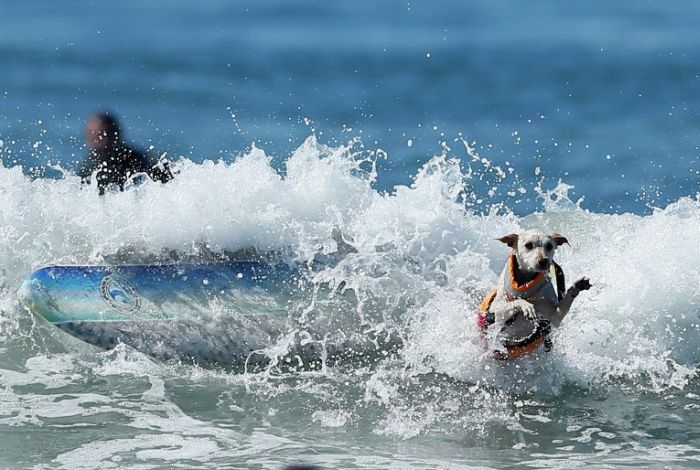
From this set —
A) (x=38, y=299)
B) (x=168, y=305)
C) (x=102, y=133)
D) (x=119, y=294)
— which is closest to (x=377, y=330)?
(x=168, y=305)

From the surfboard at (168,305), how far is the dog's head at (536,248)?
1772 mm

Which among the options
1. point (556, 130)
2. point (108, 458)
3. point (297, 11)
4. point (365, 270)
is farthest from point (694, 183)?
point (297, 11)

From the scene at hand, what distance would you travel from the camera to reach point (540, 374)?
272 inches

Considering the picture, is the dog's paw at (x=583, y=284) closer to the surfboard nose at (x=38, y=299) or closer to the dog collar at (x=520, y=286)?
the dog collar at (x=520, y=286)

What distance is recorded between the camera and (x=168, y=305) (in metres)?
7.54

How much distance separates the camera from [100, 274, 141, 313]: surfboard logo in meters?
7.48

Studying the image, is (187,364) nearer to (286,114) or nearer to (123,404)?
(123,404)

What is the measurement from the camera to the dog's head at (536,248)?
636 cm

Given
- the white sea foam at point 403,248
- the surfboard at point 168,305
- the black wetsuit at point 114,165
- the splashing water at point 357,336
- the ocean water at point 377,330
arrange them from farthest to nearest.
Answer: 1. the black wetsuit at point 114,165
2. the surfboard at point 168,305
3. the white sea foam at point 403,248
4. the splashing water at point 357,336
5. the ocean water at point 377,330

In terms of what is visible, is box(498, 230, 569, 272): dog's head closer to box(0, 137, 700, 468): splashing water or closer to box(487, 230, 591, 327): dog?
box(487, 230, 591, 327): dog

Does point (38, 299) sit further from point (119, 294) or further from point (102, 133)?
point (102, 133)

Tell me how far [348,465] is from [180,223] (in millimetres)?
2461

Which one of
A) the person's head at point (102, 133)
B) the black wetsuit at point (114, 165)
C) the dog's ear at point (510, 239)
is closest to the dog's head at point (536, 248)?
the dog's ear at point (510, 239)

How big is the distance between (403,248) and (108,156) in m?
2.61
